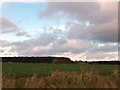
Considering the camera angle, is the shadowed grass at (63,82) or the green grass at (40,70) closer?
the shadowed grass at (63,82)

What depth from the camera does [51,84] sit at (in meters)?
19.6

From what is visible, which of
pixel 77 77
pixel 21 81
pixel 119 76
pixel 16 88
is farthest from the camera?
pixel 119 76

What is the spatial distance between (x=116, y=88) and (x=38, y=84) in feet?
12.9

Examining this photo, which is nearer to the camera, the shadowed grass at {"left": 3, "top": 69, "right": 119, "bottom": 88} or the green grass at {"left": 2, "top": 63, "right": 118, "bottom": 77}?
the shadowed grass at {"left": 3, "top": 69, "right": 119, "bottom": 88}

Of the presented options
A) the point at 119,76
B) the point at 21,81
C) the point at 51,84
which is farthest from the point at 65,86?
the point at 119,76

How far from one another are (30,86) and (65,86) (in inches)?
70.6

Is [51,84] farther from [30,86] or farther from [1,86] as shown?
[1,86]

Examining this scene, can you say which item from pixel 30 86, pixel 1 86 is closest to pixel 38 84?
pixel 30 86

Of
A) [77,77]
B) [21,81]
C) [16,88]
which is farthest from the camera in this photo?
[77,77]

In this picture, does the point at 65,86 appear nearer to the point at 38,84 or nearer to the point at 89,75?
the point at 38,84

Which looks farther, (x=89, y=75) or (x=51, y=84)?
(x=89, y=75)

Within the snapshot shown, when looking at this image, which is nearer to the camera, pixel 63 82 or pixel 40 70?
pixel 63 82

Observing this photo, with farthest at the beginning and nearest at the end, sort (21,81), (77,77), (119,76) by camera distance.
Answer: (119,76)
(77,77)
(21,81)

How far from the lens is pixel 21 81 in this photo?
787 inches
